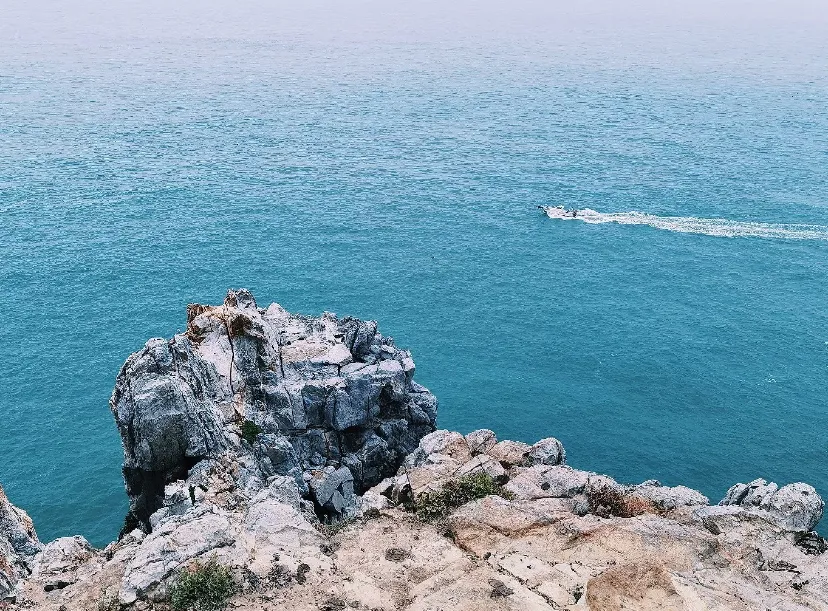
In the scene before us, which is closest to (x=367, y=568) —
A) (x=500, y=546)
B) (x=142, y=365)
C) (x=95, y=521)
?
(x=500, y=546)

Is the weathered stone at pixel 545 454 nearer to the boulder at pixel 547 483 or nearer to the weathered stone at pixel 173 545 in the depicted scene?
the boulder at pixel 547 483

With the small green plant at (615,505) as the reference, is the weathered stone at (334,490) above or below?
below

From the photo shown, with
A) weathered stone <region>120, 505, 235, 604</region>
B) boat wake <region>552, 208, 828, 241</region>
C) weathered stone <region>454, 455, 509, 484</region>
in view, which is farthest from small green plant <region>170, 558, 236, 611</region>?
boat wake <region>552, 208, 828, 241</region>

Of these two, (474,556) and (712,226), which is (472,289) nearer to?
(712,226)

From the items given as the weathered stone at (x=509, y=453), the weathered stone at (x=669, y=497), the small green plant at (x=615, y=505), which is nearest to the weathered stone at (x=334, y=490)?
the weathered stone at (x=509, y=453)

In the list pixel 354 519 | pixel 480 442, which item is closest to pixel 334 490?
pixel 480 442

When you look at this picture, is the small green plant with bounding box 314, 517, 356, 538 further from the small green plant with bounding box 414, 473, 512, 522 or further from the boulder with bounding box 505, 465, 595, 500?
the boulder with bounding box 505, 465, 595, 500
